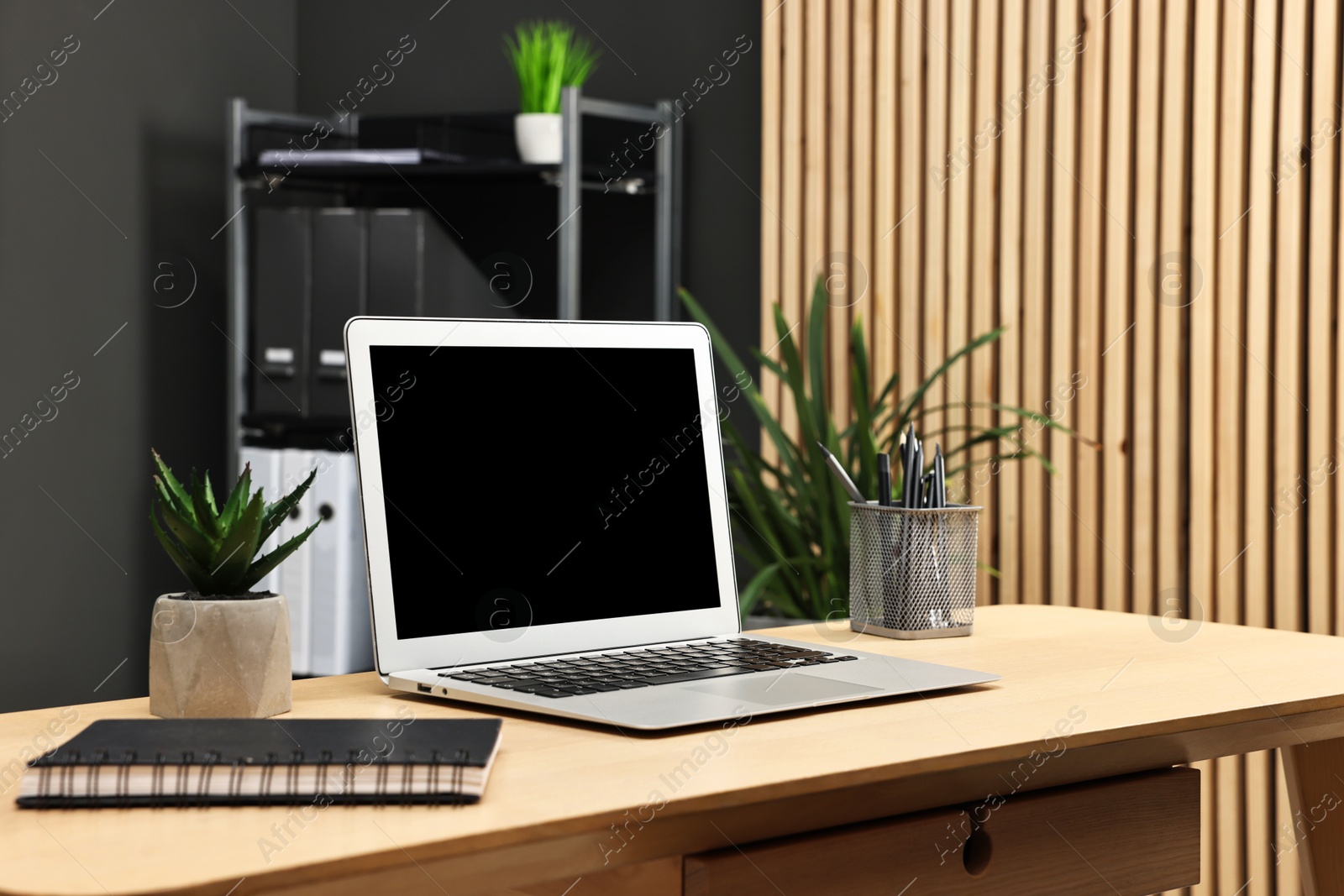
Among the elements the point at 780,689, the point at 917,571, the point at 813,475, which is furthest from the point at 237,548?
the point at 813,475

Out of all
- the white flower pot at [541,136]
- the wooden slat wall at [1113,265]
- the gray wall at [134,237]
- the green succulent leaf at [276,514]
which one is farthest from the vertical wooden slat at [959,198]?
the green succulent leaf at [276,514]

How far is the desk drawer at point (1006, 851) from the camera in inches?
37.5

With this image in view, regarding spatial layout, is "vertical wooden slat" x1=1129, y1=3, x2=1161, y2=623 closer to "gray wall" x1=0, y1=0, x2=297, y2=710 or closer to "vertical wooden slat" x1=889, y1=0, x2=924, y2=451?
"vertical wooden slat" x1=889, y1=0, x2=924, y2=451

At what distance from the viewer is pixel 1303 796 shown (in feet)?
4.56

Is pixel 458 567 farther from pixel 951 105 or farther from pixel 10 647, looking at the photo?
pixel 10 647

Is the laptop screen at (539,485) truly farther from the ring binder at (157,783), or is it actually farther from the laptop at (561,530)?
the ring binder at (157,783)

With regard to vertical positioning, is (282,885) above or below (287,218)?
below

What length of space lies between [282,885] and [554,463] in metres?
0.65

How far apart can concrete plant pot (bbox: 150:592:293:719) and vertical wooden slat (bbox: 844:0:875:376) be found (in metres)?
2.09

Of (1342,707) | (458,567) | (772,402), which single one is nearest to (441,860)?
(458,567)

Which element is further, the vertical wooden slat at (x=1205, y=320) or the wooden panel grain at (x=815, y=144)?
the wooden panel grain at (x=815, y=144)

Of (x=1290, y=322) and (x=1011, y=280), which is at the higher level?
(x=1011, y=280)

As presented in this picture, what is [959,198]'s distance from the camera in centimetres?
285

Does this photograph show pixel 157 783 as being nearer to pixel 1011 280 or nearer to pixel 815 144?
pixel 1011 280
